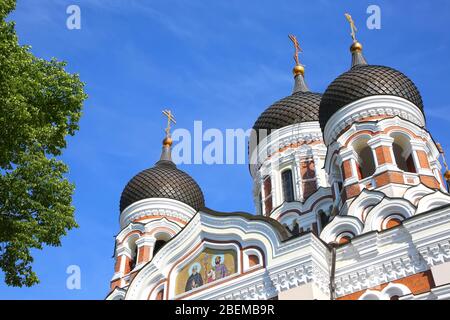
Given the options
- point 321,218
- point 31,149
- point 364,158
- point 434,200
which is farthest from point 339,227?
point 31,149

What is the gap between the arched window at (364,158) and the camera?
14753mm

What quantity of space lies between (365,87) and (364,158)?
77.9 inches

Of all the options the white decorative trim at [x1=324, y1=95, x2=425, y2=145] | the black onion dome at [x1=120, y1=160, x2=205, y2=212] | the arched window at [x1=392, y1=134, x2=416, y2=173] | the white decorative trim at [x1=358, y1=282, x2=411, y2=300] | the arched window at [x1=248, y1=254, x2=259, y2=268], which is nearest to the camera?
the white decorative trim at [x1=358, y1=282, x2=411, y2=300]

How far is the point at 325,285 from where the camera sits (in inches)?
441

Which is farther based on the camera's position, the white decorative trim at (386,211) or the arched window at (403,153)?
the arched window at (403,153)

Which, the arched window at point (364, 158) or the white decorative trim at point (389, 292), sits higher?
the arched window at point (364, 158)

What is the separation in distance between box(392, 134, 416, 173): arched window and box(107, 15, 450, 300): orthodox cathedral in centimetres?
4

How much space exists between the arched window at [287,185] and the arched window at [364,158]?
3.50m

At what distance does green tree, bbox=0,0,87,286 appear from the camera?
771cm

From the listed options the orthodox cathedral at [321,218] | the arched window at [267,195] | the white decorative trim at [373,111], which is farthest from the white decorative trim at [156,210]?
the white decorative trim at [373,111]

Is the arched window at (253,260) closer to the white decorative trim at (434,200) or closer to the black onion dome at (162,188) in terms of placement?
the white decorative trim at (434,200)

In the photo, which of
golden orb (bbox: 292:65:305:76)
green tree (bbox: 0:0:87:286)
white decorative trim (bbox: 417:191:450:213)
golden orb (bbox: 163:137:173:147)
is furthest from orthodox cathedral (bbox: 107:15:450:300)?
green tree (bbox: 0:0:87:286)

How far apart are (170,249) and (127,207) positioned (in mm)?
6277

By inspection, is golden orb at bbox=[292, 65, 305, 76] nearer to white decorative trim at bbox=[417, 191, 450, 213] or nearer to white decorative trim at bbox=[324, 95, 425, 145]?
white decorative trim at bbox=[324, 95, 425, 145]
